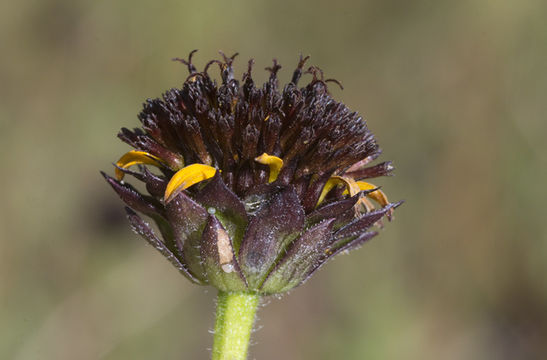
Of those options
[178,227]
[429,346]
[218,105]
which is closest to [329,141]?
[218,105]

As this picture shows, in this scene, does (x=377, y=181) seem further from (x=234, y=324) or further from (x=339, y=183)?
(x=234, y=324)

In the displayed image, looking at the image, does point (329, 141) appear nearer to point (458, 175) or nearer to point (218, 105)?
point (218, 105)

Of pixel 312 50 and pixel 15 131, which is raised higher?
pixel 15 131

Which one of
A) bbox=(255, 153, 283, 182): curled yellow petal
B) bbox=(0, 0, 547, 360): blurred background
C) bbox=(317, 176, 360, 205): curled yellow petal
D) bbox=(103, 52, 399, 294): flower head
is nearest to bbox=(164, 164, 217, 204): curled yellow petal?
bbox=(103, 52, 399, 294): flower head

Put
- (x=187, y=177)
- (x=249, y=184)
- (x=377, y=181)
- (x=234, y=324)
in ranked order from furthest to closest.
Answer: (x=377, y=181) < (x=234, y=324) < (x=249, y=184) < (x=187, y=177)

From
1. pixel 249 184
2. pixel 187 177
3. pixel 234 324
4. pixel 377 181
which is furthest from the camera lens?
pixel 377 181

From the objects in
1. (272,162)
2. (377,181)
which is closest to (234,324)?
(272,162)
